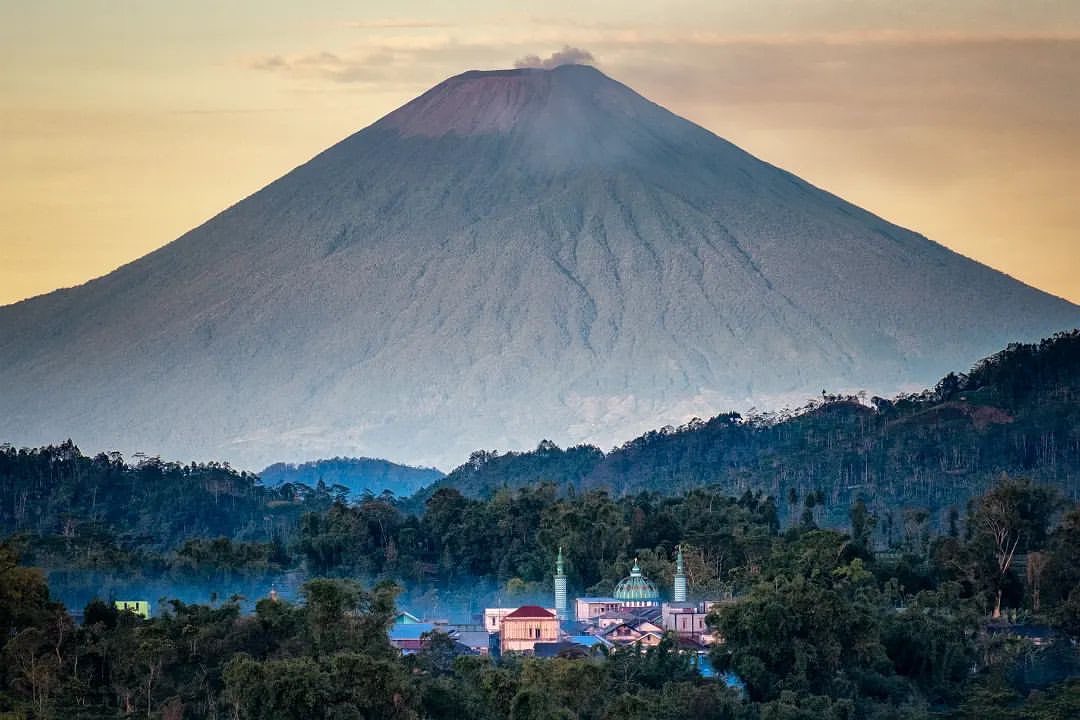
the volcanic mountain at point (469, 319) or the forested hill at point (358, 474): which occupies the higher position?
the volcanic mountain at point (469, 319)

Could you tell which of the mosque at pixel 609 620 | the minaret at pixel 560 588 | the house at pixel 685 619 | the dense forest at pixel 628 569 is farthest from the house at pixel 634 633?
the minaret at pixel 560 588

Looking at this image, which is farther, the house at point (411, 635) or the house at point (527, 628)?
the house at point (527, 628)

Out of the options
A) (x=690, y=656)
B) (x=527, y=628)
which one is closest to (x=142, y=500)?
(x=527, y=628)

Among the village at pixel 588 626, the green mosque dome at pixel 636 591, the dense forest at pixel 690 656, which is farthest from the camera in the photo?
the green mosque dome at pixel 636 591

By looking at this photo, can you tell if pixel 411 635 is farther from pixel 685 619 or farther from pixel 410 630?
pixel 685 619

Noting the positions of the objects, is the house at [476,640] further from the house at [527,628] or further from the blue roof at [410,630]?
the blue roof at [410,630]

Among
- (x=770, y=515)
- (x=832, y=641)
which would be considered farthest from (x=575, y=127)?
(x=832, y=641)
